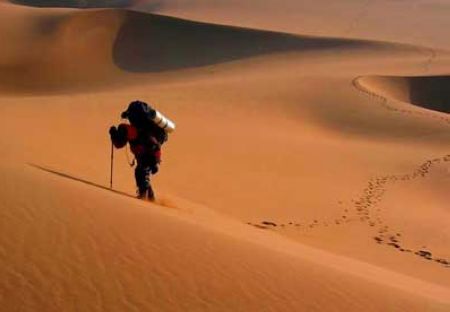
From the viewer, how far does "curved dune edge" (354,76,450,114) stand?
22391 millimetres

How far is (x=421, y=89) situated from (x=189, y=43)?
484 inches

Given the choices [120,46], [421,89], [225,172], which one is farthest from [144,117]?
[120,46]

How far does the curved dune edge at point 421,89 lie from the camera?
22391 mm

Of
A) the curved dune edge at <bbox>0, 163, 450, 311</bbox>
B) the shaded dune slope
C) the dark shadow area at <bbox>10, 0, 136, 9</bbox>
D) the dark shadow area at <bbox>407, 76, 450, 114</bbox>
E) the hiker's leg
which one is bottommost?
the curved dune edge at <bbox>0, 163, 450, 311</bbox>

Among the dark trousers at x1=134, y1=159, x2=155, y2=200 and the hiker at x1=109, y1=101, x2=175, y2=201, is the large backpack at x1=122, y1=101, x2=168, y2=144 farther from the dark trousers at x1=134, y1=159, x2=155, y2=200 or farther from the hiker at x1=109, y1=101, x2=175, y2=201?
the dark trousers at x1=134, y1=159, x2=155, y2=200

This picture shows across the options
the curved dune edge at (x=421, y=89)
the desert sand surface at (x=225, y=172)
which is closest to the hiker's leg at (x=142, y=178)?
the desert sand surface at (x=225, y=172)

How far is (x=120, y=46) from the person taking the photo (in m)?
30.6

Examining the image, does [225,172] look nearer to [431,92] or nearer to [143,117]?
[143,117]

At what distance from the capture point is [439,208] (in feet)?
38.0

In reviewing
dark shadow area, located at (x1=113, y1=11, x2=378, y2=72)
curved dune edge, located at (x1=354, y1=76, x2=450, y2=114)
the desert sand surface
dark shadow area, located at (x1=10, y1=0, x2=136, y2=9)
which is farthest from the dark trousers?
dark shadow area, located at (x1=10, y1=0, x2=136, y2=9)

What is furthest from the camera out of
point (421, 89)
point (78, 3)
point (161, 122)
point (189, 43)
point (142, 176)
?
point (78, 3)

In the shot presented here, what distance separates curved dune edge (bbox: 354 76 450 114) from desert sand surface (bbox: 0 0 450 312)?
60 mm

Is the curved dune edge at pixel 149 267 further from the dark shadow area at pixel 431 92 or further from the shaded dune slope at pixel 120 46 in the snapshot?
the shaded dune slope at pixel 120 46

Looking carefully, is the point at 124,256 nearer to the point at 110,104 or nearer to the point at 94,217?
the point at 94,217
